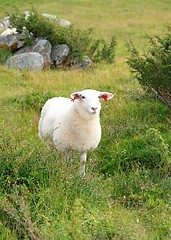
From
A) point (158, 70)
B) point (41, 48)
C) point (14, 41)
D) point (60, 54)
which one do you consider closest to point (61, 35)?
point (60, 54)

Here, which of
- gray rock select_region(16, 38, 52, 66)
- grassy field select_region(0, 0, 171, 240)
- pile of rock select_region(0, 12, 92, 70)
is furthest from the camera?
gray rock select_region(16, 38, 52, 66)

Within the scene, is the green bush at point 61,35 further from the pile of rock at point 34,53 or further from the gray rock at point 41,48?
the gray rock at point 41,48

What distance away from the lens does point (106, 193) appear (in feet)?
18.6

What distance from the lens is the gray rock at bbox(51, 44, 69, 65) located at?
16.5 m

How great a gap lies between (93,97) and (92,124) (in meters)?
0.53

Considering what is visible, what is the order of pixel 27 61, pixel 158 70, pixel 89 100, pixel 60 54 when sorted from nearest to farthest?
pixel 89 100 → pixel 158 70 → pixel 27 61 → pixel 60 54

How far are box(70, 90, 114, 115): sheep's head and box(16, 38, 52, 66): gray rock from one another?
9073 mm

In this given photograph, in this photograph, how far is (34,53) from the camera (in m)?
A: 15.6

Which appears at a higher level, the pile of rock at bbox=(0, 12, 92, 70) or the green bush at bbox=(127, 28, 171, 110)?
the green bush at bbox=(127, 28, 171, 110)

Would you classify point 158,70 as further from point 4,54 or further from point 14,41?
point 14,41

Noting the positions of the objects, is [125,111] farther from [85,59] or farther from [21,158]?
[85,59]

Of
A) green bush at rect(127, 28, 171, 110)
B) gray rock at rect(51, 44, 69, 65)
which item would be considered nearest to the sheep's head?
green bush at rect(127, 28, 171, 110)

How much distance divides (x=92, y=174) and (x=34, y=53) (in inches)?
386

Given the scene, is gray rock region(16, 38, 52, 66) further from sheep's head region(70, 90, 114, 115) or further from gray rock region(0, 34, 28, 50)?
sheep's head region(70, 90, 114, 115)
